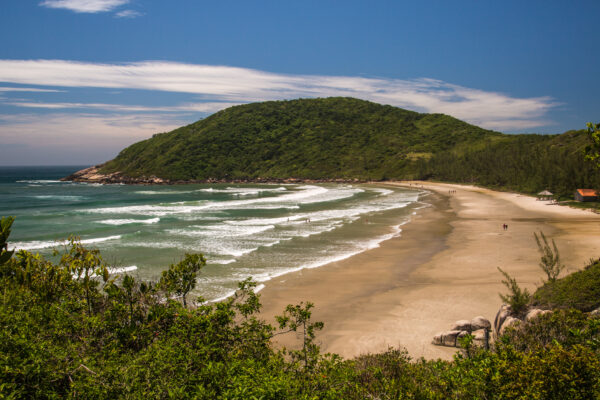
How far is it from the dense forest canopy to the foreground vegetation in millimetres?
74230

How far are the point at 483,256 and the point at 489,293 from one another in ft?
22.9

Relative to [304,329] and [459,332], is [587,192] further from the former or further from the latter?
[304,329]

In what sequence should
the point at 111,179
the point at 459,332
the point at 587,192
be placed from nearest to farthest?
the point at 459,332 < the point at 587,192 < the point at 111,179

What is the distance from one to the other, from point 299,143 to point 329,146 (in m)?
12.7

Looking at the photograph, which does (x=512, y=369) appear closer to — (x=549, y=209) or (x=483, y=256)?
(x=483, y=256)

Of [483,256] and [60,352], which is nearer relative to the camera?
[60,352]

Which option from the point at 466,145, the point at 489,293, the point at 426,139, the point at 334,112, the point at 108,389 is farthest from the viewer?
the point at 334,112

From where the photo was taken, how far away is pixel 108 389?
13.6ft

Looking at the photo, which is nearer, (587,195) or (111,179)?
(587,195)

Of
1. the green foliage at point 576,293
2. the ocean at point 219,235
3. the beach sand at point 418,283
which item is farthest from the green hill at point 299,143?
the green foliage at point 576,293

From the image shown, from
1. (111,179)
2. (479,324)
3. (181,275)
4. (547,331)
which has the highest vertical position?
(111,179)

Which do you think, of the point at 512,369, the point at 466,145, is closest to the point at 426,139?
the point at 466,145

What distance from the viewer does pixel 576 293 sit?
31.9 ft

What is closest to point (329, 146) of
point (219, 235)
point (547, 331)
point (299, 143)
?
point (299, 143)
